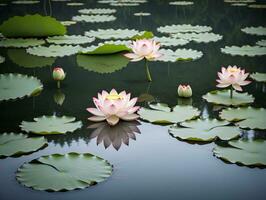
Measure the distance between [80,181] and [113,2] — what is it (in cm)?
519

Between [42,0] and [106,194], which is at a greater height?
[42,0]

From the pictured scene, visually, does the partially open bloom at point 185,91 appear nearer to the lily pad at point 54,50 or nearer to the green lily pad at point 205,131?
the green lily pad at point 205,131

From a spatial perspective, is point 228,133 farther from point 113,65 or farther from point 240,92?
point 113,65

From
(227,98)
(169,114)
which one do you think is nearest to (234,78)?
(227,98)

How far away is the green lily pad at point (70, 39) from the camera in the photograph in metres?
3.27

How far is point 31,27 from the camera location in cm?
340

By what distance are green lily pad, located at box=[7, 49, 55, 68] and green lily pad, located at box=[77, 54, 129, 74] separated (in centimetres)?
22

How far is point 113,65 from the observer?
107 inches

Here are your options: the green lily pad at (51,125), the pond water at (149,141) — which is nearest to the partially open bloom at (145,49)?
the pond water at (149,141)

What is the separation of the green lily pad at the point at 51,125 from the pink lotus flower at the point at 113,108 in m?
0.09

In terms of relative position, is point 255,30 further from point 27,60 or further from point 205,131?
point 205,131

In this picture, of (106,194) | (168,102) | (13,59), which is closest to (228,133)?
(168,102)

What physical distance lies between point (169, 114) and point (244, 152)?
45 cm

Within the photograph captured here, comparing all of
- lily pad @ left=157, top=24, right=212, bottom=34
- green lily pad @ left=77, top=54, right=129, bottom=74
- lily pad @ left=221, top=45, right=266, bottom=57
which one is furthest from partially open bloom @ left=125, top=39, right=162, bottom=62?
lily pad @ left=157, top=24, right=212, bottom=34
